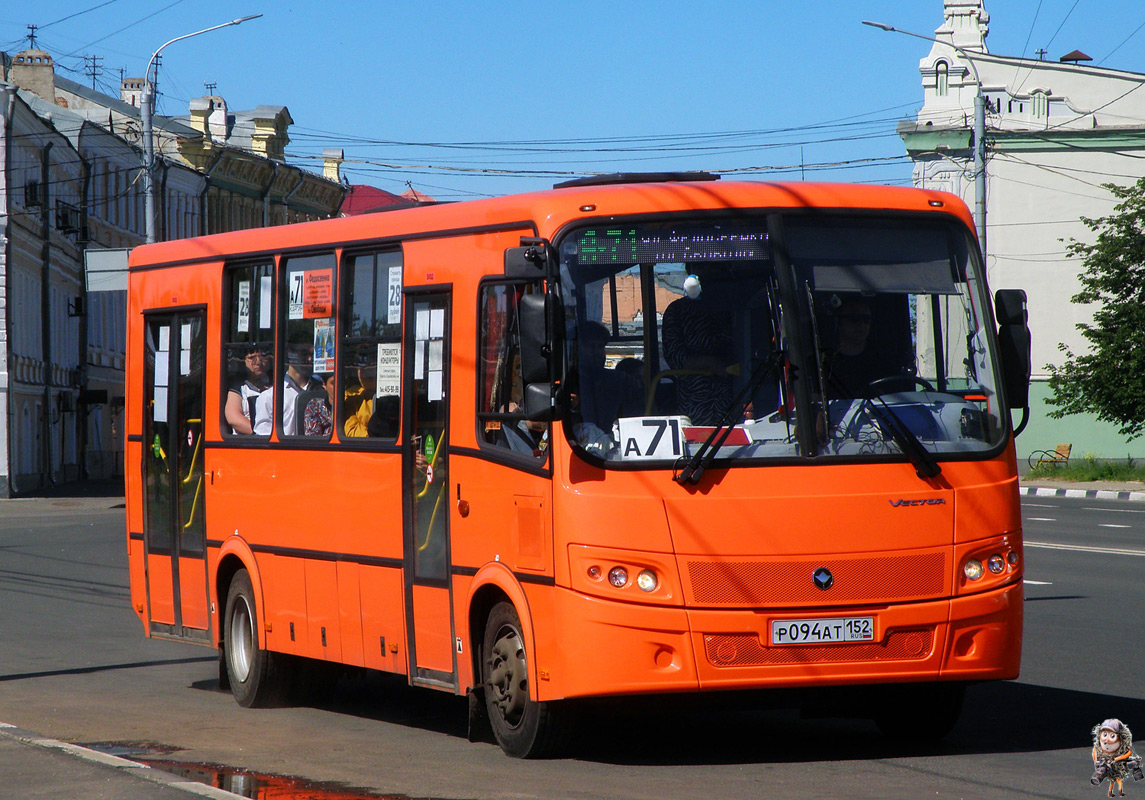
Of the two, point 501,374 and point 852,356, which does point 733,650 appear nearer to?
point 852,356

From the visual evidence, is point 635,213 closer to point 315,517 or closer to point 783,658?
point 783,658

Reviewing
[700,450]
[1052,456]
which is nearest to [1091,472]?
[1052,456]

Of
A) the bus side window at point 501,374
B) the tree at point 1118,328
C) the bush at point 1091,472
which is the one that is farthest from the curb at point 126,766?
the bush at point 1091,472

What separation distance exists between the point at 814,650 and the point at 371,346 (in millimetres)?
3270

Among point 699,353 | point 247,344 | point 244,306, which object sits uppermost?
point 244,306

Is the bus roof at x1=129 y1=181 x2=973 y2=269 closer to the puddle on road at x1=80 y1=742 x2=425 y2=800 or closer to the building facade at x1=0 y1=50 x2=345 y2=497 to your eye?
the puddle on road at x1=80 y1=742 x2=425 y2=800

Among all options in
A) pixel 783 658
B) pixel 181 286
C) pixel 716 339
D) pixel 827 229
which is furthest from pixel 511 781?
pixel 181 286

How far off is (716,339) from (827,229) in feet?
2.55

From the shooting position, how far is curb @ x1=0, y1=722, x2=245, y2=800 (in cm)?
705

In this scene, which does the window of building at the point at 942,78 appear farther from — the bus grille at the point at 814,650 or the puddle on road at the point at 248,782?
the bus grille at the point at 814,650

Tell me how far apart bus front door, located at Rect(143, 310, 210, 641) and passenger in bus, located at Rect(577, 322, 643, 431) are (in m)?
4.54

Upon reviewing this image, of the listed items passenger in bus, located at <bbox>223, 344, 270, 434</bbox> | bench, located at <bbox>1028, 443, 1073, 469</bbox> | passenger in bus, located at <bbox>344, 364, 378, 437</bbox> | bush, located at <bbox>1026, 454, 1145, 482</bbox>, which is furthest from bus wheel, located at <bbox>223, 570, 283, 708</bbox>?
bench, located at <bbox>1028, 443, 1073, 469</bbox>

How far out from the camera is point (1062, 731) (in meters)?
9.17

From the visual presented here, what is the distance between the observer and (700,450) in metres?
7.88
